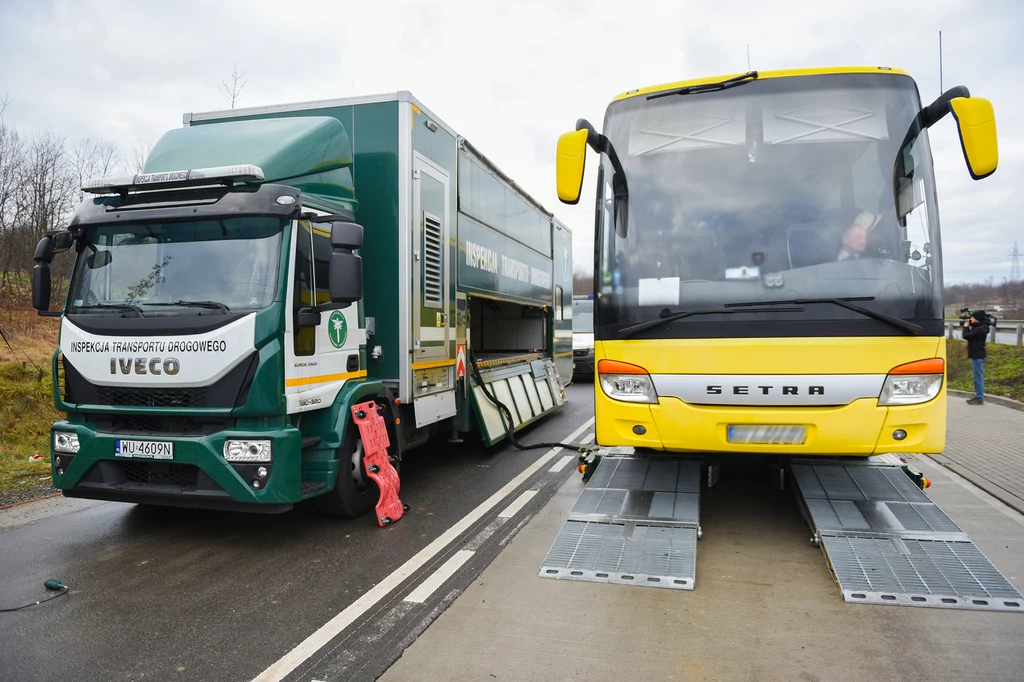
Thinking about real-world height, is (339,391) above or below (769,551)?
above

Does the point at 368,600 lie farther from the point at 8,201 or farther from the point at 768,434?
the point at 8,201

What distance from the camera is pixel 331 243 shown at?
16.9ft

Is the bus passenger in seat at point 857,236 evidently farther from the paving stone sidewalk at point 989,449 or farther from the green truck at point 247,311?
the green truck at point 247,311

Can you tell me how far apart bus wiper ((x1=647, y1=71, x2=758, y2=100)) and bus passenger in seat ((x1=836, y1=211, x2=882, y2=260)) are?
4.24 feet

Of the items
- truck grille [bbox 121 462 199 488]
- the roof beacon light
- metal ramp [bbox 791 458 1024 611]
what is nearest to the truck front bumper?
truck grille [bbox 121 462 199 488]

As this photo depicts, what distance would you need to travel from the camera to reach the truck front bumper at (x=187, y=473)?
4.71m

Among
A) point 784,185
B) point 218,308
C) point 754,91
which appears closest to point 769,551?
point 784,185

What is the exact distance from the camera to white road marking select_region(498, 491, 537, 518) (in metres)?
6.06

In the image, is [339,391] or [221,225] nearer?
[221,225]

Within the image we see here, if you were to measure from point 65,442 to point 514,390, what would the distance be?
→ 5844 mm

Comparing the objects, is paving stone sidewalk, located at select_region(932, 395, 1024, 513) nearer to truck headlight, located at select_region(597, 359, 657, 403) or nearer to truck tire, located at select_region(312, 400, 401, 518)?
truck headlight, located at select_region(597, 359, 657, 403)

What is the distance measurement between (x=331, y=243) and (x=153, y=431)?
6.03 feet

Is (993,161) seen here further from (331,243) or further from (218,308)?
(218,308)

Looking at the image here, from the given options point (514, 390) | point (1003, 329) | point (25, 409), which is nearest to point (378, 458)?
point (514, 390)
